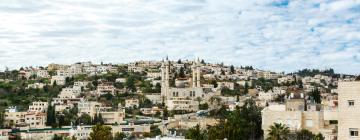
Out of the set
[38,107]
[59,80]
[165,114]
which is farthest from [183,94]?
[59,80]

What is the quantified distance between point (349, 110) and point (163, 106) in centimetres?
5004

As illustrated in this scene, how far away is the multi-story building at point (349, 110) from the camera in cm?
1454

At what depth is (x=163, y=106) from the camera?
2527 inches

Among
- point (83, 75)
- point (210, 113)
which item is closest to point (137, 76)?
point (83, 75)

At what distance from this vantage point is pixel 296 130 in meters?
25.9

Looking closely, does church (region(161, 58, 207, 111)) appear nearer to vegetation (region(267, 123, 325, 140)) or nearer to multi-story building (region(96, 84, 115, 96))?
multi-story building (region(96, 84, 115, 96))

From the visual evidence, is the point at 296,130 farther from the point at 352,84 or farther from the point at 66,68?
the point at 66,68

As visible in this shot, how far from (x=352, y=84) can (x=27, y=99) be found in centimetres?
5344

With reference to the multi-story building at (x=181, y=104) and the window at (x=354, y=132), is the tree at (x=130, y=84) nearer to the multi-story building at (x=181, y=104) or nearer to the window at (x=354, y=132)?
the multi-story building at (x=181, y=104)

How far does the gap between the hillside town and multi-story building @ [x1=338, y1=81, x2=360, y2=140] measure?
0.02 metres

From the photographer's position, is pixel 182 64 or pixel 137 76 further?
pixel 182 64

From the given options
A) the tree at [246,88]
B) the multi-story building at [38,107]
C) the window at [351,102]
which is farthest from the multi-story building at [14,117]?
the window at [351,102]

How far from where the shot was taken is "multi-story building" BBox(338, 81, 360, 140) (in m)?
14.5

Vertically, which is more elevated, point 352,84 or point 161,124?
point 352,84
